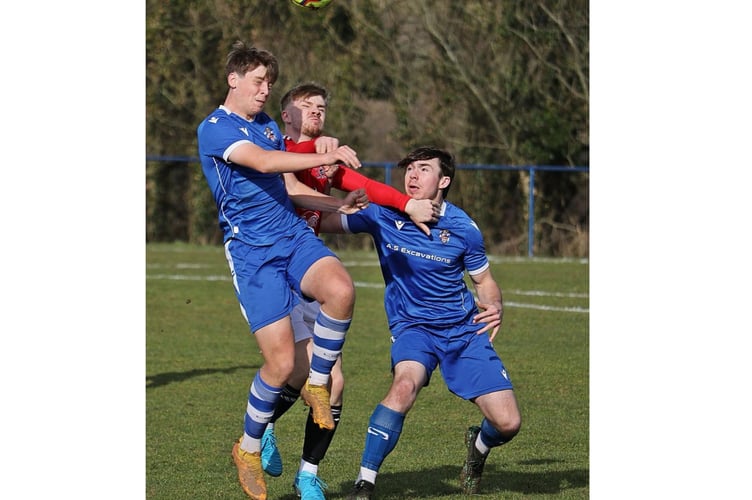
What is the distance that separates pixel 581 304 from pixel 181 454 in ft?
28.9

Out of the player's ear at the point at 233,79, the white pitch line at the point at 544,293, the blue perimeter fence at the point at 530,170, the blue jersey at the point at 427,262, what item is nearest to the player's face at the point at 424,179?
the blue jersey at the point at 427,262

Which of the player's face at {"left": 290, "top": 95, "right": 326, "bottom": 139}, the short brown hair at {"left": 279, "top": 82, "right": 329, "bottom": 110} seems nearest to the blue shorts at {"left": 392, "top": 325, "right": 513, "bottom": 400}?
the player's face at {"left": 290, "top": 95, "right": 326, "bottom": 139}

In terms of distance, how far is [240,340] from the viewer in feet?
43.5

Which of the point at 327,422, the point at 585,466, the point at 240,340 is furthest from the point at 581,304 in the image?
the point at 327,422

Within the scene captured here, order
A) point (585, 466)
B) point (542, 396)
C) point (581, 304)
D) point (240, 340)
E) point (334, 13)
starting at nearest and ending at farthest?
1. point (585, 466)
2. point (542, 396)
3. point (240, 340)
4. point (581, 304)
5. point (334, 13)

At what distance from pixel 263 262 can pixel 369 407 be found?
348 centimetres

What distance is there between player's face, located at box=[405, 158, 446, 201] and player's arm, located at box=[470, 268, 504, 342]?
0.53m

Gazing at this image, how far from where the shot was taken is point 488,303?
6.74 meters

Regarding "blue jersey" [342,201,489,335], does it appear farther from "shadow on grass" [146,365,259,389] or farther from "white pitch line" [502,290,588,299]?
"white pitch line" [502,290,588,299]

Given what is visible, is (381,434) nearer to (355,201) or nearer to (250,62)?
(355,201)

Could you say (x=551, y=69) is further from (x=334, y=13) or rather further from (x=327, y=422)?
(x=327, y=422)

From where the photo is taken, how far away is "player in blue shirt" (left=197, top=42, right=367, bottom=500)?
6082mm

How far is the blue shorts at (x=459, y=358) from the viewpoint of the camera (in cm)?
659

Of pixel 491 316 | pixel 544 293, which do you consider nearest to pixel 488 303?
pixel 491 316
